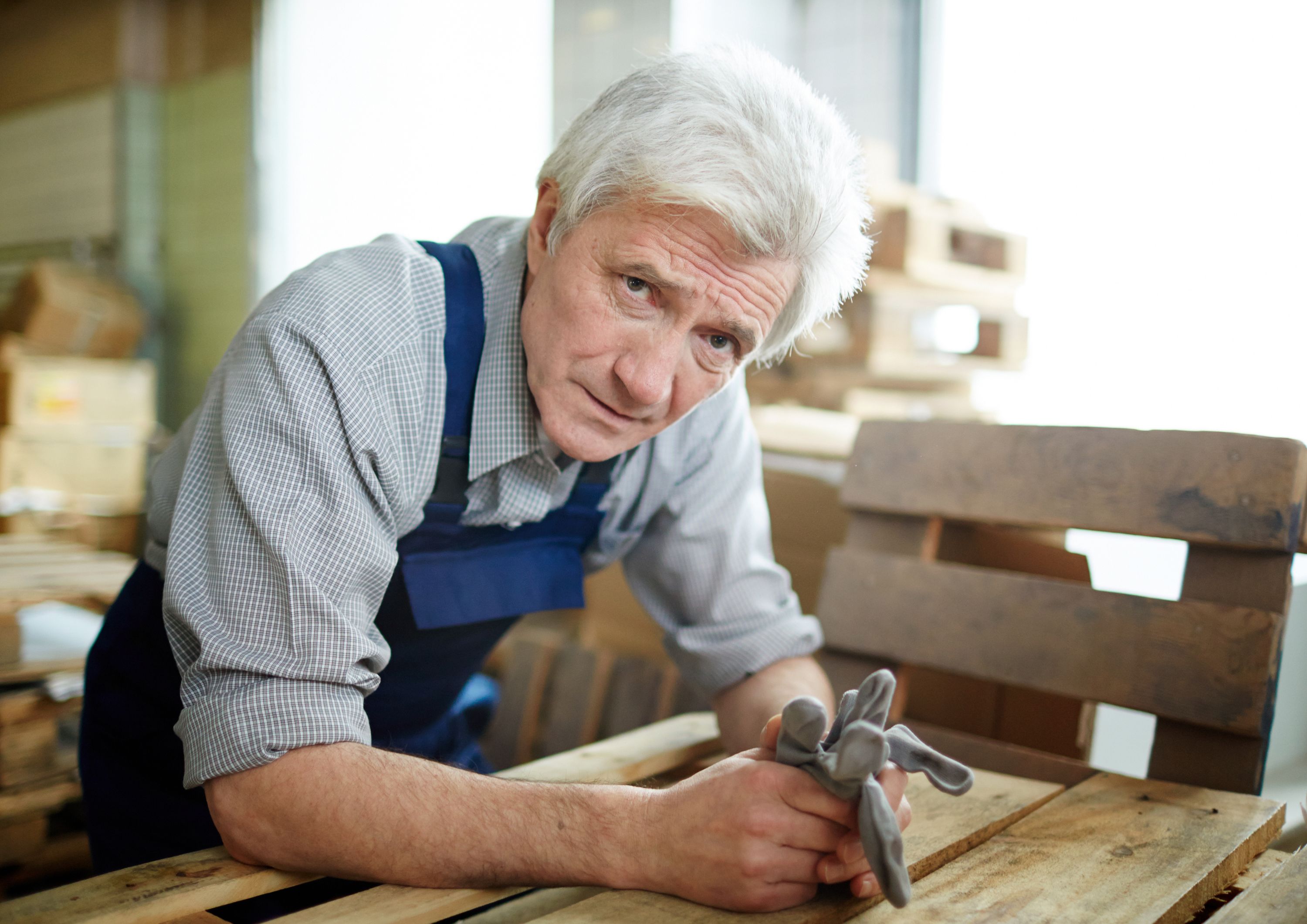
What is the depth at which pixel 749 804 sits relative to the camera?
2.99 ft

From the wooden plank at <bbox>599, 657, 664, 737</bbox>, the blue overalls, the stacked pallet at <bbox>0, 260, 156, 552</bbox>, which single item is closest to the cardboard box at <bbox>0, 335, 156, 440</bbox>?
the stacked pallet at <bbox>0, 260, 156, 552</bbox>

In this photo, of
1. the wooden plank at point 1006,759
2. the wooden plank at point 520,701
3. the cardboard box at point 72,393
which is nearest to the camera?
the wooden plank at point 1006,759

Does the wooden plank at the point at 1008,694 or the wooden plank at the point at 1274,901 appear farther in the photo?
the wooden plank at the point at 1008,694

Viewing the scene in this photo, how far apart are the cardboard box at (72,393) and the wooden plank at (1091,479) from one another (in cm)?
442

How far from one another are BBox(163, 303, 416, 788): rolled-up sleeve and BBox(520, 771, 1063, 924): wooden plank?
322 millimetres

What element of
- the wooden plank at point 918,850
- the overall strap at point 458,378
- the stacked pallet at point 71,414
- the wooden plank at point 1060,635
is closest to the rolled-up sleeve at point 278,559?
the overall strap at point 458,378

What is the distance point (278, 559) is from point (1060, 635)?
1.09 metres

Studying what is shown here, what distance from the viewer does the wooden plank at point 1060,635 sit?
127 centimetres

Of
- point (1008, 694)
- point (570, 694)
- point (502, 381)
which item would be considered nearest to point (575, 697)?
point (570, 694)

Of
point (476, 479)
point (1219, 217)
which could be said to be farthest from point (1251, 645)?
point (1219, 217)

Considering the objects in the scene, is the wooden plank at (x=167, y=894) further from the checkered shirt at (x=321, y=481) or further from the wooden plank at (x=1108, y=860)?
the wooden plank at (x=1108, y=860)

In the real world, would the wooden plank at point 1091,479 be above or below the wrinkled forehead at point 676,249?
below

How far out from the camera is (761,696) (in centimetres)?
142

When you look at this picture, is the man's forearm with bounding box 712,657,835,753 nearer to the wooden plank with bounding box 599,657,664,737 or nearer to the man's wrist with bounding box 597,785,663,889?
the man's wrist with bounding box 597,785,663,889
